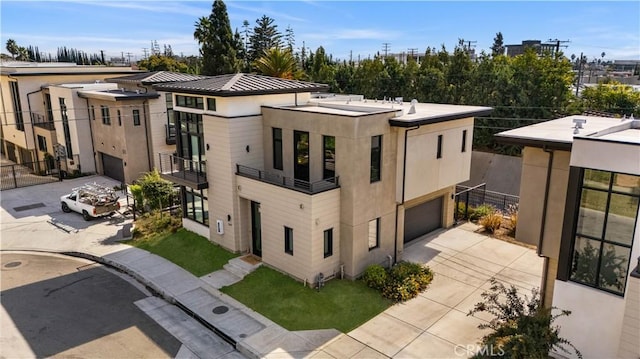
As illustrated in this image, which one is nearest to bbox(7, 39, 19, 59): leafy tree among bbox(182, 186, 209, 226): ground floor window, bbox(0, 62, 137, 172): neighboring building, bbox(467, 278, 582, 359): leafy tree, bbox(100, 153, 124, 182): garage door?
bbox(0, 62, 137, 172): neighboring building

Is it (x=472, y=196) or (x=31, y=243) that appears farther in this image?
(x=472, y=196)

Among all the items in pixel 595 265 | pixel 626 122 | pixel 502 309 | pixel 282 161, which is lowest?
pixel 502 309

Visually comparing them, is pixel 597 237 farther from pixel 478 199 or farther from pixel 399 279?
pixel 478 199

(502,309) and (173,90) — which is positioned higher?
(173,90)

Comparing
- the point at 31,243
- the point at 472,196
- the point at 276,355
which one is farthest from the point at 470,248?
the point at 31,243

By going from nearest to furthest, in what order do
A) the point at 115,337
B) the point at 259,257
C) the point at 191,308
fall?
the point at 115,337 < the point at 191,308 < the point at 259,257

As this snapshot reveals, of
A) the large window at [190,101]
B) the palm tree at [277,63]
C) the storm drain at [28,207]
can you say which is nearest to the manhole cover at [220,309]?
the large window at [190,101]

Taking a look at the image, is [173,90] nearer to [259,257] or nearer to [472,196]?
[259,257]
